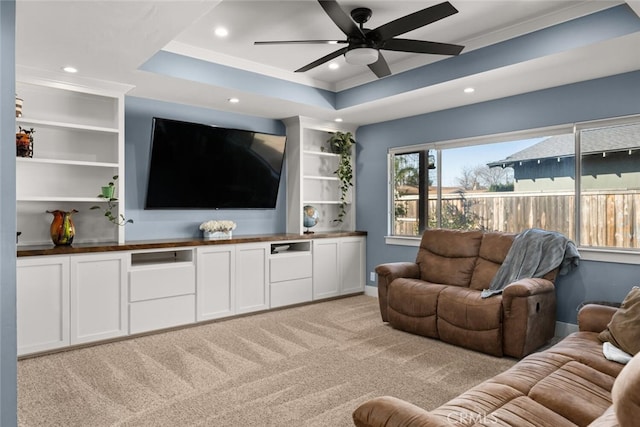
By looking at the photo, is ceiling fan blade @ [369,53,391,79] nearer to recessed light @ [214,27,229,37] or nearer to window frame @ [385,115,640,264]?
recessed light @ [214,27,229,37]

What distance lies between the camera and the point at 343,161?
588 cm

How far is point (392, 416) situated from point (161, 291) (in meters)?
3.29

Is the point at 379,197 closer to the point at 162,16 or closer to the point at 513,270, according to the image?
the point at 513,270

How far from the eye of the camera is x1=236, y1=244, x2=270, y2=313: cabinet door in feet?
15.1

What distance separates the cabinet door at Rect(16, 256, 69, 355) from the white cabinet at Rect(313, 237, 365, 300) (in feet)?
9.10

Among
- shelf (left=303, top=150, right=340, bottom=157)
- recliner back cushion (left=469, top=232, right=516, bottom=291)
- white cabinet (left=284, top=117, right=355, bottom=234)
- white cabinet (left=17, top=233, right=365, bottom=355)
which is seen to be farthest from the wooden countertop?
recliner back cushion (left=469, top=232, right=516, bottom=291)

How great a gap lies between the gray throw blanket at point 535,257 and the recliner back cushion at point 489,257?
8 cm

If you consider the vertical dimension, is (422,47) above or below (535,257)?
above

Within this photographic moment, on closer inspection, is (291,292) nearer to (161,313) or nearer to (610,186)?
(161,313)

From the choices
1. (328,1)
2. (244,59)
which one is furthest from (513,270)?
(244,59)

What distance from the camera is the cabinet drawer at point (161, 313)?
154 inches

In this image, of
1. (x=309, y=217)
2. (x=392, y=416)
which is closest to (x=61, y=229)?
(x=309, y=217)

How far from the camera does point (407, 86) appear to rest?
4281 millimetres

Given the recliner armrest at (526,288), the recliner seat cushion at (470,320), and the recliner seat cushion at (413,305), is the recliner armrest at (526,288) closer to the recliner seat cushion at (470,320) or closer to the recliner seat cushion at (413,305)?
the recliner seat cushion at (470,320)
